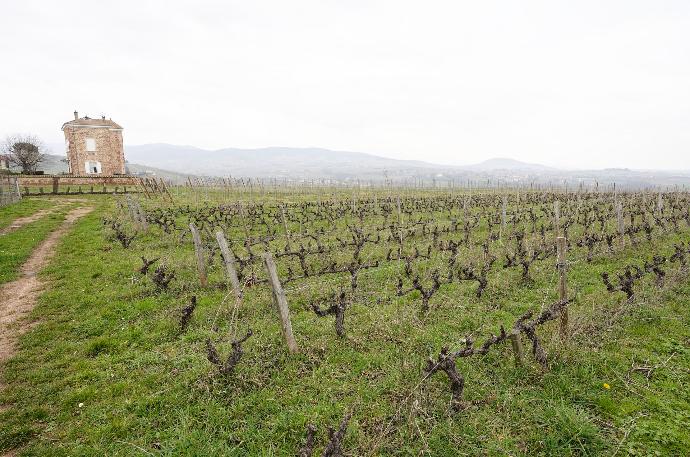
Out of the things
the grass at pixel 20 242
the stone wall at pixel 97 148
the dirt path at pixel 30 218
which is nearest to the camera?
the grass at pixel 20 242

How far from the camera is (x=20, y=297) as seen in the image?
30.3 feet

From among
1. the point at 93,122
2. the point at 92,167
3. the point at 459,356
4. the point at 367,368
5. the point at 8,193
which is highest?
the point at 93,122

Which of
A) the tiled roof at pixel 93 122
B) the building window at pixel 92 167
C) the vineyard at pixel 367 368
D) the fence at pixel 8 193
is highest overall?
the tiled roof at pixel 93 122

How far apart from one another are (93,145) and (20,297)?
1965 inches

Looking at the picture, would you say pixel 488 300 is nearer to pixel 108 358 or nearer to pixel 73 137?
pixel 108 358

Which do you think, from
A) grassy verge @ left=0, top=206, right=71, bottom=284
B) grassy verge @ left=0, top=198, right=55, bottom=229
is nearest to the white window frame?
grassy verge @ left=0, top=198, right=55, bottom=229

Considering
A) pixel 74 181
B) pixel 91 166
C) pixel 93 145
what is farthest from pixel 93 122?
pixel 74 181

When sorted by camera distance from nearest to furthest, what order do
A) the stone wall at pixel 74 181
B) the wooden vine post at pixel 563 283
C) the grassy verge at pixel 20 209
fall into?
1. the wooden vine post at pixel 563 283
2. the grassy verge at pixel 20 209
3. the stone wall at pixel 74 181

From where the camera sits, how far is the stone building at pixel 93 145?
48.6 meters

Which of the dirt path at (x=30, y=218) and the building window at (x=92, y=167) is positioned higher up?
the building window at (x=92, y=167)

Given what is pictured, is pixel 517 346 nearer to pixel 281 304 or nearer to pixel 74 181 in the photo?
pixel 281 304

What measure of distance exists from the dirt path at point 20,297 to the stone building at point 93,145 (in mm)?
41775

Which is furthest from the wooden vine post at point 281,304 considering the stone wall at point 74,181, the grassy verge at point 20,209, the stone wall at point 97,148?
the stone wall at point 97,148

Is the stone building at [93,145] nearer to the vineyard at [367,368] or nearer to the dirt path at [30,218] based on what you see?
the dirt path at [30,218]
